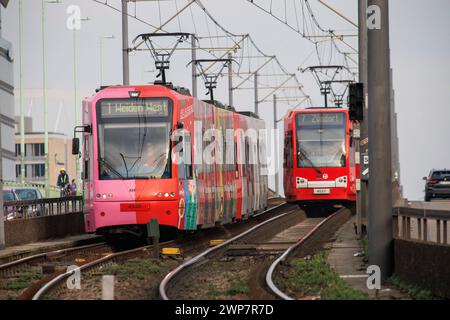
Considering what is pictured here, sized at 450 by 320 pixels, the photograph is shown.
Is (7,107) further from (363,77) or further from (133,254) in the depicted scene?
(133,254)

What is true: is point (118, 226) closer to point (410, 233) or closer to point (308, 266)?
point (308, 266)

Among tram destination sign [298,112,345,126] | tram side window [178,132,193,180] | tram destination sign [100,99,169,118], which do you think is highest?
tram destination sign [298,112,345,126]

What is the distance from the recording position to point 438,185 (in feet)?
174

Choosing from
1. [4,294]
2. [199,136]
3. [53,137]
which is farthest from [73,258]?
[53,137]

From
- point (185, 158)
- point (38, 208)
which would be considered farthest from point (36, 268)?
point (38, 208)

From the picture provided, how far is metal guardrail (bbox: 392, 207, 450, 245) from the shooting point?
16281 millimetres

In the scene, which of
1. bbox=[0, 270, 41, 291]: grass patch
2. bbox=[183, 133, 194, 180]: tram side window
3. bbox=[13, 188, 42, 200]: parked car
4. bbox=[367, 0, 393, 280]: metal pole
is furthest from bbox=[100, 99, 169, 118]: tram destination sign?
bbox=[13, 188, 42, 200]: parked car

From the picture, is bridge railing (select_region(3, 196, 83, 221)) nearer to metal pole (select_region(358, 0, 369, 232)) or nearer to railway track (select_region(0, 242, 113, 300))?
railway track (select_region(0, 242, 113, 300))

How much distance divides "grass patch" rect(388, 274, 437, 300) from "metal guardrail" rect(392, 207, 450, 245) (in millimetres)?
Result: 623

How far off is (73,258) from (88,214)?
221 centimetres

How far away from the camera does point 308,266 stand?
21.3 m

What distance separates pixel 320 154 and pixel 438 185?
42.0 ft
